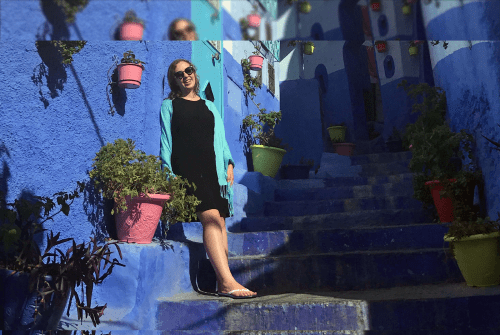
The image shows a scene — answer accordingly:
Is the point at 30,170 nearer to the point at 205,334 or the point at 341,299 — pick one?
the point at 205,334

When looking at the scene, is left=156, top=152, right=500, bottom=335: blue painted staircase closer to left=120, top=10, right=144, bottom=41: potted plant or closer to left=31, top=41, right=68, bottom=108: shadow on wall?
left=31, top=41, right=68, bottom=108: shadow on wall

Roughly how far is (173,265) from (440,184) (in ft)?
7.63

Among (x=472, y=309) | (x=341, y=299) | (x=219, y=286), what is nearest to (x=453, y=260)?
(x=472, y=309)

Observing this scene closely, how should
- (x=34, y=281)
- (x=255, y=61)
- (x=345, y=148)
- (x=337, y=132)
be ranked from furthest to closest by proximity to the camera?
(x=337, y=132) → (x=345, y=148) → (x=255, y=61) → (x=34, y=281)

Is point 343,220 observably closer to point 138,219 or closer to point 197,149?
point 197,149

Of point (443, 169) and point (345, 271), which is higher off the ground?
point (443, 169)

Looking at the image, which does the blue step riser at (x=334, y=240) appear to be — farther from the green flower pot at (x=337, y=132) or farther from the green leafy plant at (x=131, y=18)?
the green flower pot at (x=337, y=132)

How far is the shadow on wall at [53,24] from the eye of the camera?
0.51m

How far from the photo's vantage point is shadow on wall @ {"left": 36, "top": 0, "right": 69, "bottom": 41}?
0.51 metres

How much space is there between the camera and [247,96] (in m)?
6.83

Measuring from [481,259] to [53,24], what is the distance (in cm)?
284

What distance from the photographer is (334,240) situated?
359cm

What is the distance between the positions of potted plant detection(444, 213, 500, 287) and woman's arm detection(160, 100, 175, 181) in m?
1.95

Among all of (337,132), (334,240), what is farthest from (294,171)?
(334,240)
